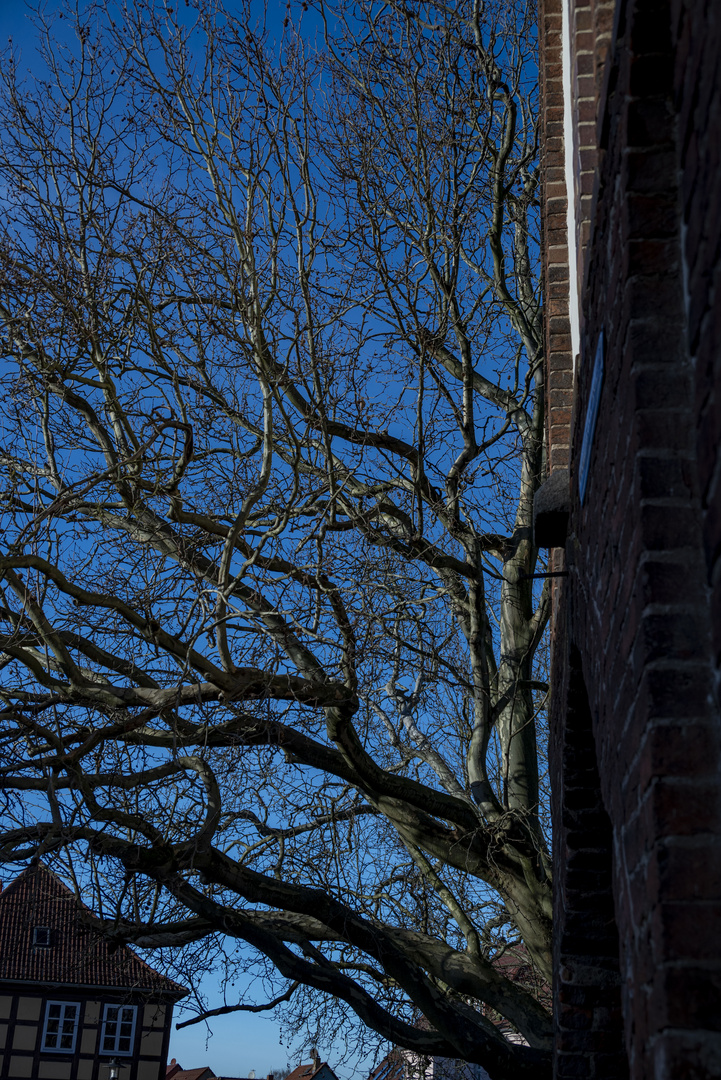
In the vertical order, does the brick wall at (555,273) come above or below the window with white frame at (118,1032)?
above

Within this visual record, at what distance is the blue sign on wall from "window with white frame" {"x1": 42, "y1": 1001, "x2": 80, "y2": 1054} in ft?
70.9

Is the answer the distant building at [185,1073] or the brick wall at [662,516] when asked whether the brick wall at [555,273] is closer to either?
the brick wall at [662,516]

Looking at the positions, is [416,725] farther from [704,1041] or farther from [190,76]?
[704,1041]

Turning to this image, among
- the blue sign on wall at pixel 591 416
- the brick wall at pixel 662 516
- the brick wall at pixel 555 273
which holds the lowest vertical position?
the brick wall at pixel 662 516

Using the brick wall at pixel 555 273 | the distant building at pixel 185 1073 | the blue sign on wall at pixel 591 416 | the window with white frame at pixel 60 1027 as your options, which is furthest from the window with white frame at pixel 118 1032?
the blue sign on wall at pixel 591 416

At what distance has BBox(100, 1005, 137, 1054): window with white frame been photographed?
841 inches

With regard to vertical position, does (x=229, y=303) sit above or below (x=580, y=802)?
above

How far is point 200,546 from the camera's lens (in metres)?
6.82

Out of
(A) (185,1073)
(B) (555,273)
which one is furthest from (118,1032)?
(B) (555,273)

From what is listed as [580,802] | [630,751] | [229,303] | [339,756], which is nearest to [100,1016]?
[339,756]

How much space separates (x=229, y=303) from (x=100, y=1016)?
19201mm

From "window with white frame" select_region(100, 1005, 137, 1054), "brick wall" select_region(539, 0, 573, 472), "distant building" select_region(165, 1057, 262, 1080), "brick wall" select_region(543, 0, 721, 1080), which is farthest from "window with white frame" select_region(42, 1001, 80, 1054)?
"brick wall" select_region(543, 0, 721, 1080)

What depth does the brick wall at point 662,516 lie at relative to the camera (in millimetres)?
1679

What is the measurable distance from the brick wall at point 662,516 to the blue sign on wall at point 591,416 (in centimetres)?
8
